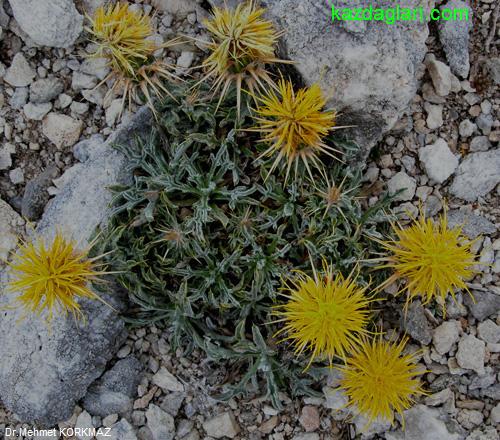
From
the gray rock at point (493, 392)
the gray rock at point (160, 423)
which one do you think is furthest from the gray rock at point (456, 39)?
the gray rock at point (160, 423)

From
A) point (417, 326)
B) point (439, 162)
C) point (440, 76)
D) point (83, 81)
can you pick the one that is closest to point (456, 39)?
point (440, 76)

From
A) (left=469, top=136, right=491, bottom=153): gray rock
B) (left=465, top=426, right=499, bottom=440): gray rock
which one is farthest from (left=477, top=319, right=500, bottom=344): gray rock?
(left=469, top=136, right=491, bottom=153): gray rock

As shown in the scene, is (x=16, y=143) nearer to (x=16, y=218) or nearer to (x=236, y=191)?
(x=16, y=218)

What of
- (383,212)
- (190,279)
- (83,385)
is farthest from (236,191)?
(83,385)

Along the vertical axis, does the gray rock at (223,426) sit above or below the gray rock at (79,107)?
below

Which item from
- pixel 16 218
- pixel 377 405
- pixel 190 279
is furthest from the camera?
pixel 16 218

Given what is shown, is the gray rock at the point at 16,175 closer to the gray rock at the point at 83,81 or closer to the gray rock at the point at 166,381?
the gray rock at the point at 83,81
